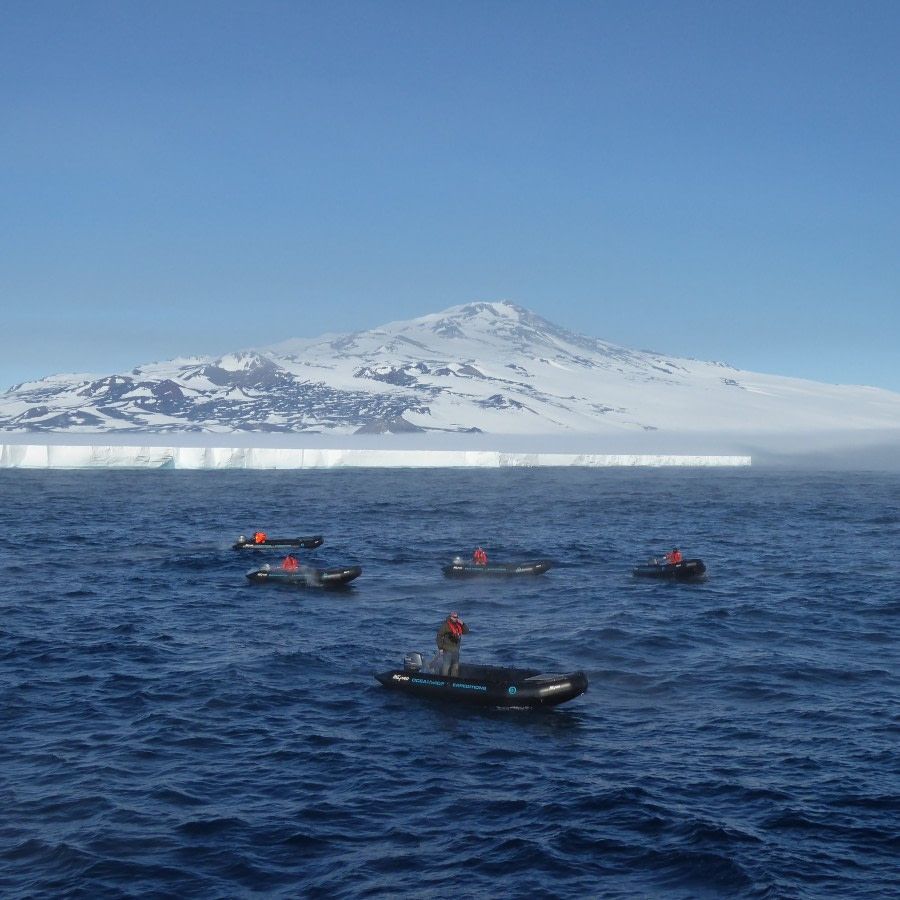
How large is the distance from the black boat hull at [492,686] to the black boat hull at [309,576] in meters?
18.6

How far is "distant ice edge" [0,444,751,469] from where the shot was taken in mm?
139250

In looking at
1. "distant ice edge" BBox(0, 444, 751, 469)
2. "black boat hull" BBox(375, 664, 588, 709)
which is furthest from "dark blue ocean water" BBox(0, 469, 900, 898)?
"distant ice edge" BBox(0, 444, 751, 469)

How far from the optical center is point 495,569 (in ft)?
172

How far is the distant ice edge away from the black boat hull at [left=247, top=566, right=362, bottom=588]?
277ft

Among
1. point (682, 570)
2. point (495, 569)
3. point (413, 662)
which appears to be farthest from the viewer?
point (495, 569)

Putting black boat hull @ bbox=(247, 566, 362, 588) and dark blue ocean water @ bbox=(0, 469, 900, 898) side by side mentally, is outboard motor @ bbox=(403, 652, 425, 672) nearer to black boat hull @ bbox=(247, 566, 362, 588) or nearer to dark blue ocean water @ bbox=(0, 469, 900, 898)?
dark blue ocean water @ bbox=(0, 469, 900, 898)

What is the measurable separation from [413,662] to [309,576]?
65.1ft

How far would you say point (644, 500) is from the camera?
103375 mm

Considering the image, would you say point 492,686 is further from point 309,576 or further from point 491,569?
point 491,569

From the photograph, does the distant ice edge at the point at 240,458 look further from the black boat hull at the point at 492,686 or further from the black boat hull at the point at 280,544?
the black boat hull at the point at 492,686

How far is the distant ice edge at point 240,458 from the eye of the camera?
13925 centimetres

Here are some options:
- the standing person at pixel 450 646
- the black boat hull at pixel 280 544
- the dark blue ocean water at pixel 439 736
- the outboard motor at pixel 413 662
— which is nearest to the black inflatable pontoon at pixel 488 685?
the outboard motor at pixel 413 662

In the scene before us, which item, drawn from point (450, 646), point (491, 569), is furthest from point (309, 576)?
point (450, 646)

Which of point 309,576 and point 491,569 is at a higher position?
point 491,569
